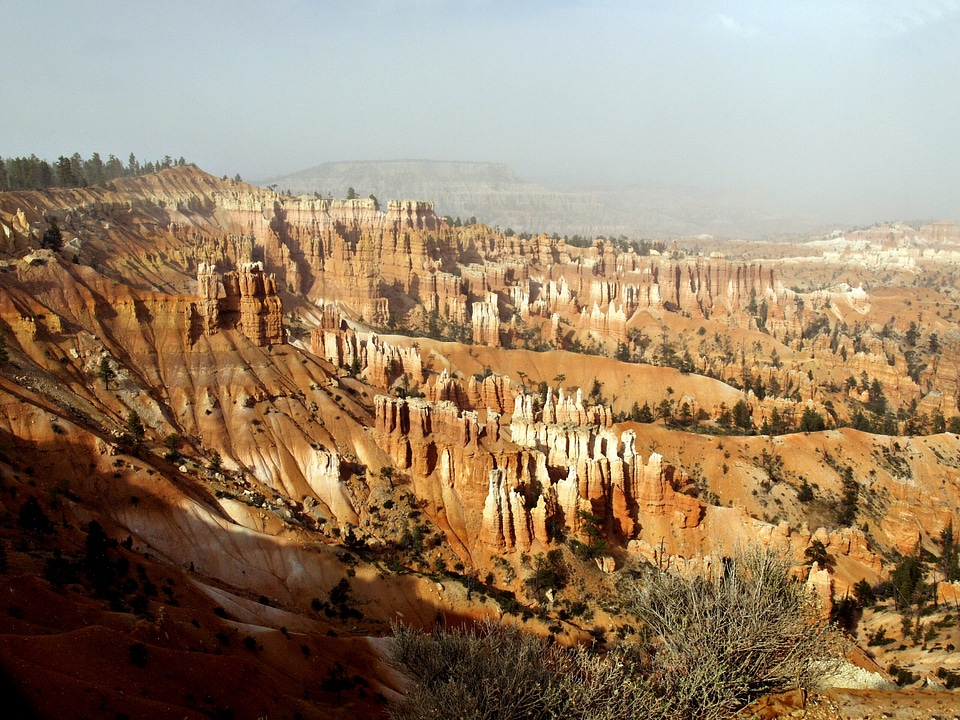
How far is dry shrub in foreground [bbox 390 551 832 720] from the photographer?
19.4 meters

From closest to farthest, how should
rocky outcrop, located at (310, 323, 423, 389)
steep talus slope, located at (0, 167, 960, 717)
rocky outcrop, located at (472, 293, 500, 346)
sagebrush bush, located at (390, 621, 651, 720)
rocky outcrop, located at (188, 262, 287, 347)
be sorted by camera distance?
sagebrush bush, located at (390, 621, 651, 720), steep talus slope, located at (0, 167, 960, 717), rocky outcrop, located at (188, 262, 287, 347), rocky outcrop, located at (310, 323, 423, 389), rocky outcrop, located at (472, 293, 500, 346)

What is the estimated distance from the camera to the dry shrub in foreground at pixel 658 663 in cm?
1939

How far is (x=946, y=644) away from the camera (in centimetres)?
3042

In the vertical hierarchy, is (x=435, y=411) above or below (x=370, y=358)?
below

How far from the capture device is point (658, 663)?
22531 mm

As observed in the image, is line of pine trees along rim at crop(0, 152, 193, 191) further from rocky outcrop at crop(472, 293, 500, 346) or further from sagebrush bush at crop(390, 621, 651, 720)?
sagebrush bush at crop(390, 621, 651, 720)

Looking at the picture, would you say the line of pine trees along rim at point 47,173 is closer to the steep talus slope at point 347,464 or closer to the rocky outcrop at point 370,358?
the steep talus slope at point 347,464

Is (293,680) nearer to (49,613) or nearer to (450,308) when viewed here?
(49,613)

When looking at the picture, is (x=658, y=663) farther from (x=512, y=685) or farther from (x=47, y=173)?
(x=47, y=173)

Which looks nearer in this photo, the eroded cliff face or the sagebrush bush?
the sagebrush bush

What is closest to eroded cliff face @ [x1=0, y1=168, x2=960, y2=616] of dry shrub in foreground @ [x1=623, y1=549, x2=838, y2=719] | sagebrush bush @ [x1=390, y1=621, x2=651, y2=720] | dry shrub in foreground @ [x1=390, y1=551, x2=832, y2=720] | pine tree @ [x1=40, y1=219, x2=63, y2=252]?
pine tree @ [x1=40, y1=219, x2=63, y2=252]

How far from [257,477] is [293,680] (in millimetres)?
21802

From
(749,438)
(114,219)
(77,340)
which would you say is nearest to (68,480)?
(77,340)

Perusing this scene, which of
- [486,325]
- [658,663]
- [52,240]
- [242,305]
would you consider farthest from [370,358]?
[658,663]
